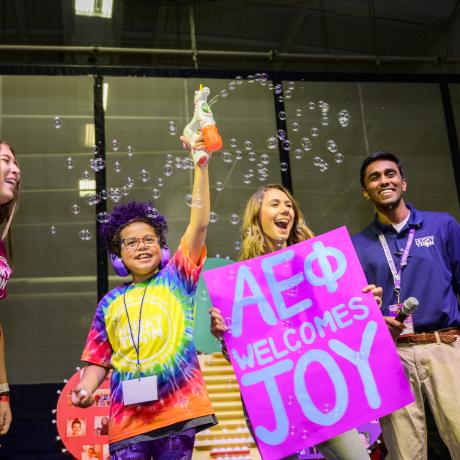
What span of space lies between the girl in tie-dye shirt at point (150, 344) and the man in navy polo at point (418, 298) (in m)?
0.69

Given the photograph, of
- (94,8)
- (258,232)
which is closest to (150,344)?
(258,232)

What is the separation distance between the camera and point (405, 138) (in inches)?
200

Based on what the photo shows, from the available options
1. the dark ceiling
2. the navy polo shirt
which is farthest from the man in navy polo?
the dark ceiling

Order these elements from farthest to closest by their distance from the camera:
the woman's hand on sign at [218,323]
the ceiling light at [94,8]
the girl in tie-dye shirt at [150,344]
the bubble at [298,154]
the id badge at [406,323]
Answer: the ceiling light at [94,8], the bubble at [298,154], the id badge at [406,323], the woman's hand on sign at [218,323], the girl in tie-dye shirt at [150,344]

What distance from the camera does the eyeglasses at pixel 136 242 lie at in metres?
2.05

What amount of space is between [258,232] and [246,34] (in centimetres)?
337

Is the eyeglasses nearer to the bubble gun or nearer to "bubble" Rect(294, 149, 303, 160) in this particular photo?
the bubble gun

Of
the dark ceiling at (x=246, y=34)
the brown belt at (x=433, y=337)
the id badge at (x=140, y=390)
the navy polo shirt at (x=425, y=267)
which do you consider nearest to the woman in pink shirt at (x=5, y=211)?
the id badge at (x=140, y=390)

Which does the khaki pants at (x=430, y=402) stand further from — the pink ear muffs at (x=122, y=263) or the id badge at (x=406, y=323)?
the pink ear muffs at (x=122, y=263)

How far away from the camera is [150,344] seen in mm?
1873

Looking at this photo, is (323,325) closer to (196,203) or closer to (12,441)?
(196,203)

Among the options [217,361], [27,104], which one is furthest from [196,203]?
[27,104]

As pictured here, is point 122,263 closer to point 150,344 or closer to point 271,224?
point 150,344

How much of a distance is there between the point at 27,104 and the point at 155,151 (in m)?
0.99
